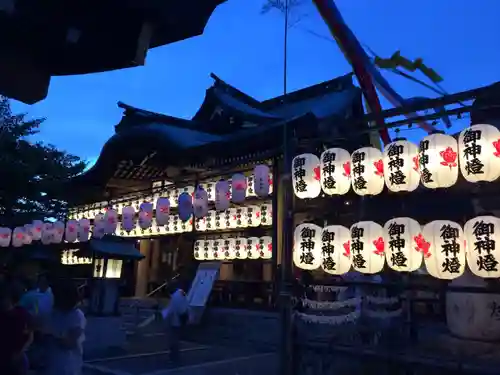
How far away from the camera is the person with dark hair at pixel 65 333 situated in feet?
14.4

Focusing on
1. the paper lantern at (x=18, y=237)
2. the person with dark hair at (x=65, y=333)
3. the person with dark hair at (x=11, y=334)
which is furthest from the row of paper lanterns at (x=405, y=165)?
the paper lantern at (x=18, y=237)

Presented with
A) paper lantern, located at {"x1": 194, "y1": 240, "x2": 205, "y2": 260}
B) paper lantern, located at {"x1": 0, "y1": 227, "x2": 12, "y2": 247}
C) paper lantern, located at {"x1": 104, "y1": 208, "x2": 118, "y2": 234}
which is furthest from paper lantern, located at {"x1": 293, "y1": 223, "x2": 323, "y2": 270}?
paper lantern, located at {"x1": 0, "y1": 227, "x2": 12, "y2": 247}

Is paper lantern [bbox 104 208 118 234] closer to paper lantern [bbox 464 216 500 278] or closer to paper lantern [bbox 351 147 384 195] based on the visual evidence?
paper lantern [bbox 351 147 384 195]

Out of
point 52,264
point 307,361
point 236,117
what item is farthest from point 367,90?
point 52,264

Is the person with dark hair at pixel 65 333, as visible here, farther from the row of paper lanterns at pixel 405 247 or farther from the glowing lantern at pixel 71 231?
the glowing lantern at pixel 71 231

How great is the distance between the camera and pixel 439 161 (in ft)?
23.6

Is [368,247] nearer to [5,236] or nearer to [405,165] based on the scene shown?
[405,165]

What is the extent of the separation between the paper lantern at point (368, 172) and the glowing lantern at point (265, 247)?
26.4 feet

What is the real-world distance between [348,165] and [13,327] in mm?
6335

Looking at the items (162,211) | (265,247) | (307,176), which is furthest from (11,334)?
(265,247)

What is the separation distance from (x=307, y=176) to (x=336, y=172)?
71 centimetres

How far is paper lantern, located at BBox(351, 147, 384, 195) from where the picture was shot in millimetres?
8070

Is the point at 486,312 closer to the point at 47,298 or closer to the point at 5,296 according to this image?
the point at 47,298

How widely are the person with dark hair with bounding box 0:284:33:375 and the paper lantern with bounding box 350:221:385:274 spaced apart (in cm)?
548
